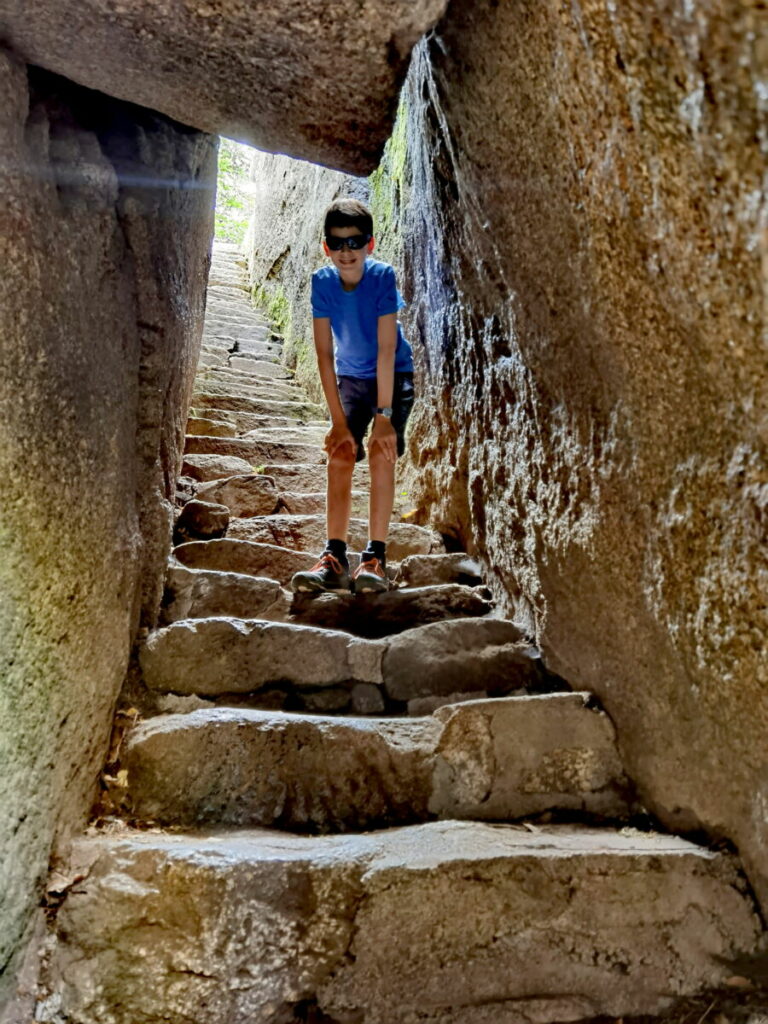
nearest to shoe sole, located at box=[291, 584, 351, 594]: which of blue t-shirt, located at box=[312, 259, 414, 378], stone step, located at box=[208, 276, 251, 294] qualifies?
blue t-shirt, located at box=[312, 259, 414, 378]

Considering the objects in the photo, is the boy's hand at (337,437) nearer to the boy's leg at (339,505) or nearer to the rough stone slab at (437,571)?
the boy's leg at (339,505)

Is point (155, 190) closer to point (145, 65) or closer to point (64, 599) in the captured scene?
point (145, 65)

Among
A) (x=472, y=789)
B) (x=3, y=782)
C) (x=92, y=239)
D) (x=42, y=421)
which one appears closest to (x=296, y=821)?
(x=472, y=789)

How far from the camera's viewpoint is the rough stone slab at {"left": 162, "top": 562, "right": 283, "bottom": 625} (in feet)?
7.17

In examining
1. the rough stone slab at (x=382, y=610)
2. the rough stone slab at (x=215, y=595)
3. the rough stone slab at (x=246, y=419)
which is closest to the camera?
the rough stone slab at (x=215, y=595)

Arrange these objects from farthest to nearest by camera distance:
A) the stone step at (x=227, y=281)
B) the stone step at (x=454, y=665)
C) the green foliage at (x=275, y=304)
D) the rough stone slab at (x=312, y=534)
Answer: the stone step at (x=227, y=281) < the green foliage at (x=275, y=304) < the rough stone slab at (x=312, y=534) < the stone step at (x=454, y=665)

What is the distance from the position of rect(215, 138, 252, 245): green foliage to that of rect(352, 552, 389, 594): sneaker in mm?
10204

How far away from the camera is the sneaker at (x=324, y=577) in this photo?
2.38 meters

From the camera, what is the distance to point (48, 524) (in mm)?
1309

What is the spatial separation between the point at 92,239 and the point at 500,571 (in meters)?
1.62

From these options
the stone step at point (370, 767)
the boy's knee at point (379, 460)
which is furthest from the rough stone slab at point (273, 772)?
the boy's knee at point (379, 460)

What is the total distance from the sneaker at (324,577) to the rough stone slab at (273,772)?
718mm

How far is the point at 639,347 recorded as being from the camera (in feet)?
4.37

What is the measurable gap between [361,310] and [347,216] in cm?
34
